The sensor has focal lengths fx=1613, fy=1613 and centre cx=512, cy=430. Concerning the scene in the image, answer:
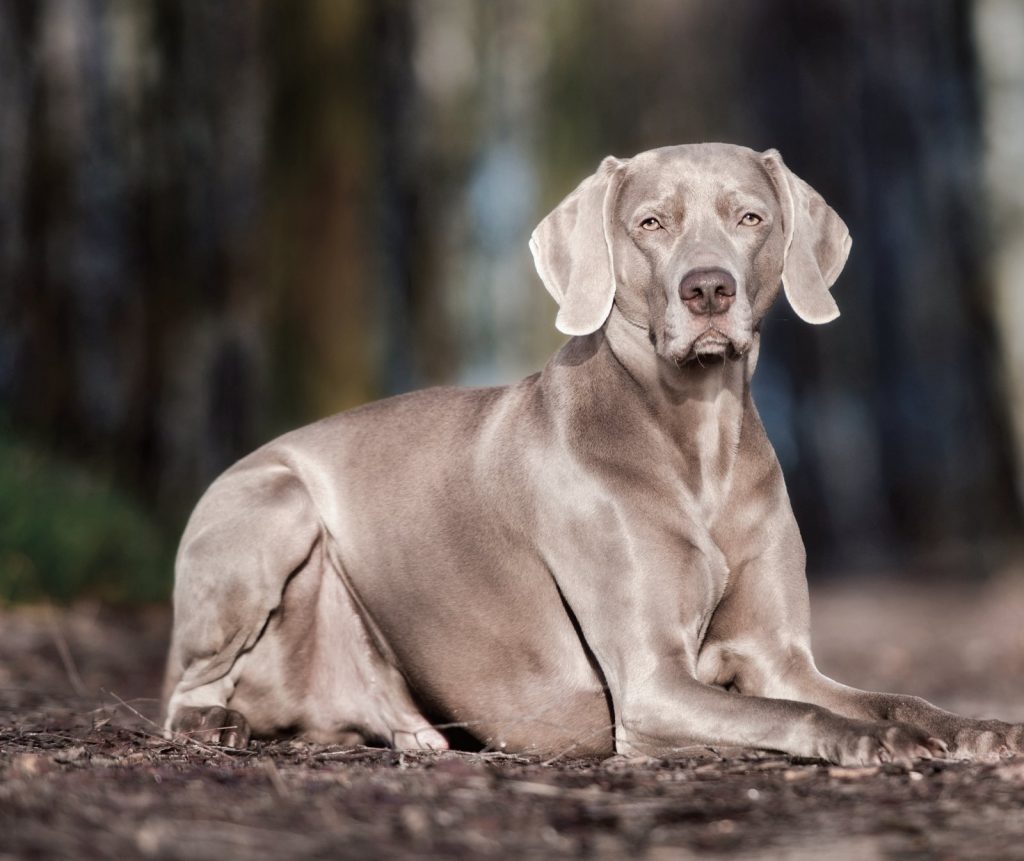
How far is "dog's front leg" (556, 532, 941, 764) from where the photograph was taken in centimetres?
395

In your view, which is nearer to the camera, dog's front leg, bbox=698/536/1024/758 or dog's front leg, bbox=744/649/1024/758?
dog's front leg, bbox=744/649/1024/758

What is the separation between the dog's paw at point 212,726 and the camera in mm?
4738

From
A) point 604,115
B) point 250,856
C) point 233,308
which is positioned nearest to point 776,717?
point 250,856

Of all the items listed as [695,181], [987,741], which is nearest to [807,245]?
[695,181]

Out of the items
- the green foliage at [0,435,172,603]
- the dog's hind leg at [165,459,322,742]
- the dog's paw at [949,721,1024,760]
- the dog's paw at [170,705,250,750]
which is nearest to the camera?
the dog's paw at [949,721,1024,760]

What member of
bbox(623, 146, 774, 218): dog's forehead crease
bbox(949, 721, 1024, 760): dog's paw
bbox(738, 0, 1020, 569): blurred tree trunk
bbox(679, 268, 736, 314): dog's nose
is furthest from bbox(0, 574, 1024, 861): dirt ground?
bbox(738, 0, 1020, 569): blurred tree trunk

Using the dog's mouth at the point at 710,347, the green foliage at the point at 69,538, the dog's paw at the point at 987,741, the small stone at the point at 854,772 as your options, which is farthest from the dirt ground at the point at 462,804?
the green foliage at the point at 69,538

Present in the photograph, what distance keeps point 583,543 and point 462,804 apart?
1.35 m

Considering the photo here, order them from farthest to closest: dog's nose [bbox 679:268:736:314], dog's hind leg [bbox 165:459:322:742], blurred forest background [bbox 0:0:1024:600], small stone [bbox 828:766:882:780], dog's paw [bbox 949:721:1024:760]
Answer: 1. blurred forest background [bbox 0:0:1024:600]
2. dog's hind leg [bbox 165:459:322:742]
3. dog's nose [bbox 679:268:736:314]
4. dog's paw [bbox 949:721:1024:760]
5. small stone [bbox 828:766:882:780]

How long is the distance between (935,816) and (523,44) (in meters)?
16.8

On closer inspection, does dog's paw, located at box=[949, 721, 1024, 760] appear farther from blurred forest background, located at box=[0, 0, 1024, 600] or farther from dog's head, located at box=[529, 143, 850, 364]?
blurred forest background, located at box=[0, 0, 1024, 600]

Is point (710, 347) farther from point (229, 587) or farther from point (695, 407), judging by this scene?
point (229, 587)

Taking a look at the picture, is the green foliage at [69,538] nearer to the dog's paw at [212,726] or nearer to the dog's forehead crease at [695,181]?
the dog's paw at [212,726]

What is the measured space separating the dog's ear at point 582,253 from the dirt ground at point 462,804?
1.24 m
